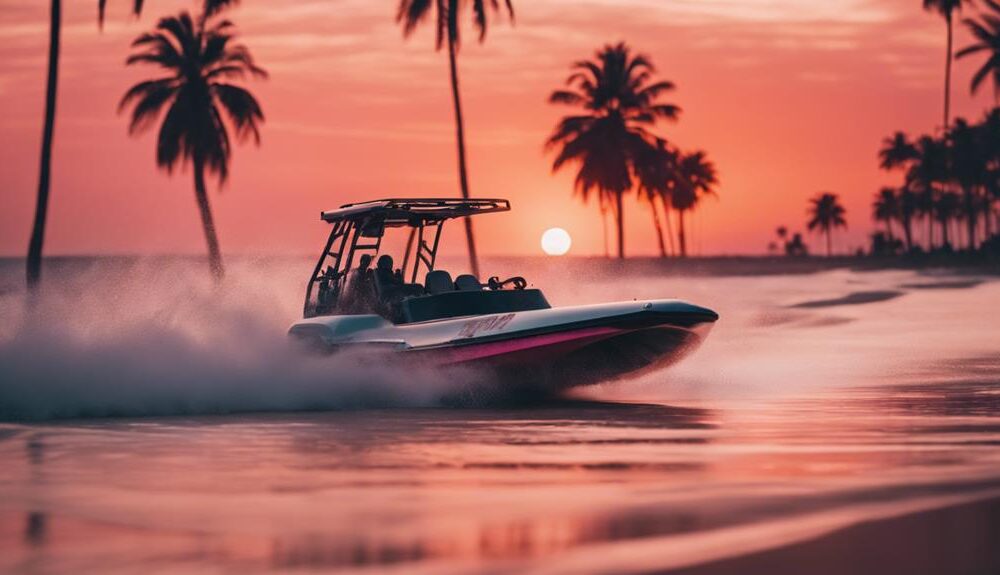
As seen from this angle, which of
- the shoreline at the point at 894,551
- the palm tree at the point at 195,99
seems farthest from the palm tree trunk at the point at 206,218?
the shoreline at the point at 894,551

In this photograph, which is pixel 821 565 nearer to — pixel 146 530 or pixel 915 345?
pixel 146 530

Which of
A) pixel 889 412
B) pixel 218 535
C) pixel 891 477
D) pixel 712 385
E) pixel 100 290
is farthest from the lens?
pixel 100 290

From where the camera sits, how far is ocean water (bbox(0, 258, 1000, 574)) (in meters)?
9.16

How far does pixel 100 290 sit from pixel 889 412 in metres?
14.4

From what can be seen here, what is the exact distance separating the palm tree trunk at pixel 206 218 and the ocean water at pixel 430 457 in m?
37.9

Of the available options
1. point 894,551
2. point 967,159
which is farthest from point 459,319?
point 967,159

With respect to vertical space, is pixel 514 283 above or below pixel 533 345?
above

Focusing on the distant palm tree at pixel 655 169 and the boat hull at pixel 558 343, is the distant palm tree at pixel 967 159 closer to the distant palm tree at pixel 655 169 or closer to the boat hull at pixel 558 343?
the distant palm tree at pixel 655 169

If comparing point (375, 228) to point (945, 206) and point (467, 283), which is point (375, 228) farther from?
point (945, 206)

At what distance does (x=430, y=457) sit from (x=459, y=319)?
652cm

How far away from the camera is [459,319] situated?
20.3m

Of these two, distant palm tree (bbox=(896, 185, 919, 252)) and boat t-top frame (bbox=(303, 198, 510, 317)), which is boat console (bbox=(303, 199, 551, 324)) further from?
distant palm tree (bbox=(896, 185, 919, 252))

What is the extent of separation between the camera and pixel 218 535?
9.70 m

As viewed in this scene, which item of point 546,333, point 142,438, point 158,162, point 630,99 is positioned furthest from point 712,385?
point 630,99
